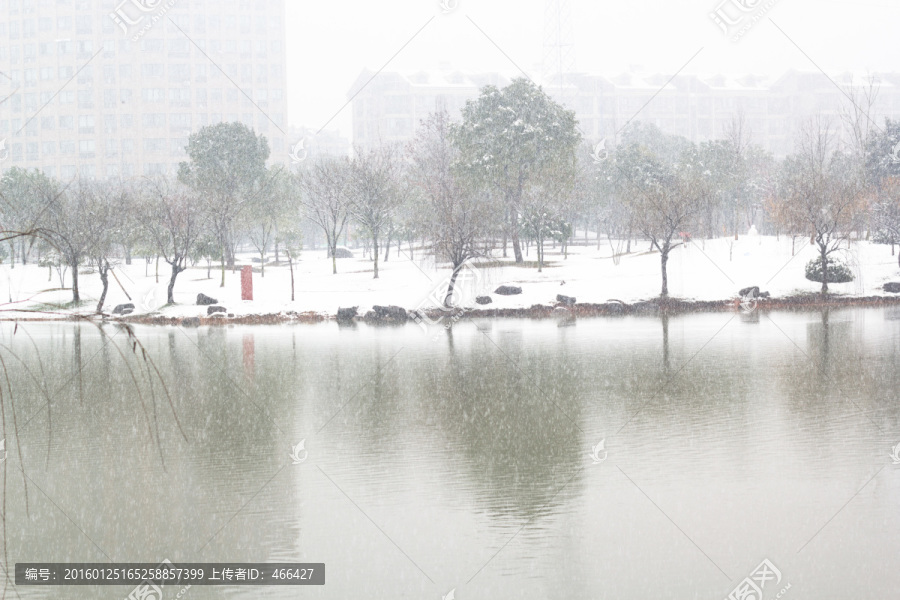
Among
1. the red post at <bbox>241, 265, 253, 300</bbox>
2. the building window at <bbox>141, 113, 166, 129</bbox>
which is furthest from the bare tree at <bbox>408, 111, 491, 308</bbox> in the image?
the building window at <bbox>141, 113, 166, 129</bbox>

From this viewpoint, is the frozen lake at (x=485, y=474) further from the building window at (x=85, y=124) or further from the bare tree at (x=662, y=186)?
the building window at (x=85, y=124)

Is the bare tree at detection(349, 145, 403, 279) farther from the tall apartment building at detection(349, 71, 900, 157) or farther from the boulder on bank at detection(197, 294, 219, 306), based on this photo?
the tall apartment building at detection(349, 71, 900, 157)

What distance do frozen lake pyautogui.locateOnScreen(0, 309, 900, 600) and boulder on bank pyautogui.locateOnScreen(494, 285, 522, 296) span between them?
13572 mm

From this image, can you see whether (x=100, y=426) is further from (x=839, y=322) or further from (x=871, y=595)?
(x=839, y=322)

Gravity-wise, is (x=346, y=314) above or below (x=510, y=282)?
below

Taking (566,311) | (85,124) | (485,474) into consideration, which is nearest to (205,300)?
(566,311)

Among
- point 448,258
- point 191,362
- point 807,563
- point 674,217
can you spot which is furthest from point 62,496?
point 674,217

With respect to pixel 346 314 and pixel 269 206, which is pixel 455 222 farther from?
pixel 269 206

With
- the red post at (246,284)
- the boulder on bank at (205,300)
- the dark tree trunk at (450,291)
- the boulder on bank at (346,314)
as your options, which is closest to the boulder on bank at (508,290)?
the dark tree trunk at (450,291)

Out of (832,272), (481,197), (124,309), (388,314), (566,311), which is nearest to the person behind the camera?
(388,314)

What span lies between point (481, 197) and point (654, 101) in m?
72.5

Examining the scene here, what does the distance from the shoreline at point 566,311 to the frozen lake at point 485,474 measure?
10993 mm

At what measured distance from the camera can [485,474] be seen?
10172 millimetres

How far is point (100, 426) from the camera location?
13414mm
